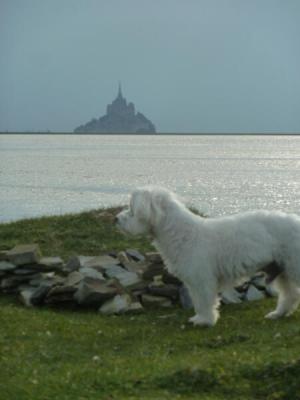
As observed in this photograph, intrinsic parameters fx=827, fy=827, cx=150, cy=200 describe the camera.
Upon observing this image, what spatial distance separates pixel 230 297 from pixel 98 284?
2.08 metres

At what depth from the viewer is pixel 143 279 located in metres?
13.7

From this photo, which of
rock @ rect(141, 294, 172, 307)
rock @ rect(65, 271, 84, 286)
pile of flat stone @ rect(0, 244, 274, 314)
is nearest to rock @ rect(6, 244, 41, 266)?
pile of flat stone @ rect(0, 244, 274, 314)

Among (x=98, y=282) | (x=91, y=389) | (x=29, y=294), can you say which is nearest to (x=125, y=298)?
(x=98, y=282)

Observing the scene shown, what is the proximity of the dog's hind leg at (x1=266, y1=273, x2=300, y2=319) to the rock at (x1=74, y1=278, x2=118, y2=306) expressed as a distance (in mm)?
2538

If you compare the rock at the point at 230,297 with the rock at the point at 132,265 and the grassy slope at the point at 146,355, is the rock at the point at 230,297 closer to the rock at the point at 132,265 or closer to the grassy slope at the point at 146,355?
the grassy slope at the point at 146,355

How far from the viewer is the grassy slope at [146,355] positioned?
7.65 meters

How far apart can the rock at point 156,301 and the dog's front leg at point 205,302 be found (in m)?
1.71

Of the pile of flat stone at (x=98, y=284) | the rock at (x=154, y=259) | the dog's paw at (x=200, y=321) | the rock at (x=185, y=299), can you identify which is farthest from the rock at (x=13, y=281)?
the dog's paw at (x=200, y=321)

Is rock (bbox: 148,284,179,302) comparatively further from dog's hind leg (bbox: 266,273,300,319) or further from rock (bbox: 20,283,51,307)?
dog's hind leg (bbox: 266,273,300,319)

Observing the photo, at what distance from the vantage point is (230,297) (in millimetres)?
12953

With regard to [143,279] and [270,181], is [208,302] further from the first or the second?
[270,181]

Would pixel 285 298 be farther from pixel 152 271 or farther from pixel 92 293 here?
pixel 92 293

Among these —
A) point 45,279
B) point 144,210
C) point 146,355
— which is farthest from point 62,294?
point 146,355

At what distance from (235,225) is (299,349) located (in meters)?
2.54
